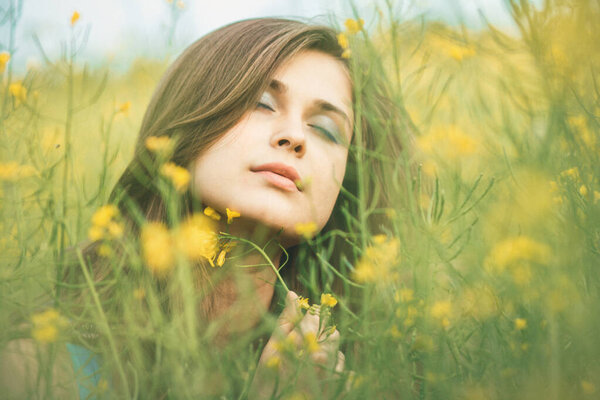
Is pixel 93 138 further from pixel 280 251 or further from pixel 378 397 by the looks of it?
pixel 378 397

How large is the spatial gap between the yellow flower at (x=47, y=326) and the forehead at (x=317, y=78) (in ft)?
2.36

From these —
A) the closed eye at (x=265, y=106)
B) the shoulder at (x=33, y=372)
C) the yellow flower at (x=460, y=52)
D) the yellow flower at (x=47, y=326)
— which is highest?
the yellow flower at (x=460, y=52)

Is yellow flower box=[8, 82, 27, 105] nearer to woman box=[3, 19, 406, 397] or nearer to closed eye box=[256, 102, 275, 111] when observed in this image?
woman box=[3, 19, 406, 397]

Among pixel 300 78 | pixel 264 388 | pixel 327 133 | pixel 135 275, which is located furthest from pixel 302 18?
pixel 264 388

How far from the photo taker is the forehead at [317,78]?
1.20 m

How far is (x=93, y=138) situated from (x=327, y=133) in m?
1.19

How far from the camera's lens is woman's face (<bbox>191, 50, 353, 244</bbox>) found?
3.49 ft

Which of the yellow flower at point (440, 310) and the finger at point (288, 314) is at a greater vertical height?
the yellow flower at point (440, 310)

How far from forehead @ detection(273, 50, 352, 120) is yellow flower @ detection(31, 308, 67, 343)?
2.36ft

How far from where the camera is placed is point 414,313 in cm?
86

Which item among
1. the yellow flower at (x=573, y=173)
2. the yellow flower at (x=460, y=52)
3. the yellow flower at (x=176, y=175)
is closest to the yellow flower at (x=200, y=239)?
the yellow flower at (x=176, y=175)

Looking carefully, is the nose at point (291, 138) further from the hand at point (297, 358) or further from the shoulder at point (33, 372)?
the shoulder at point (33, 372)

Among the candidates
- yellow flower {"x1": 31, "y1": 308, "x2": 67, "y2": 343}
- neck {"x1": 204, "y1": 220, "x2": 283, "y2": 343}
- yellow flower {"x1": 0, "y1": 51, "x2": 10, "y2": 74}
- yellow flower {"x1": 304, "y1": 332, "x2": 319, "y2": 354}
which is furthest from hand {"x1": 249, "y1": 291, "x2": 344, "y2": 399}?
yellow flower {"x1": 0, "y1": 51, "x2": 10, "y2": 74}

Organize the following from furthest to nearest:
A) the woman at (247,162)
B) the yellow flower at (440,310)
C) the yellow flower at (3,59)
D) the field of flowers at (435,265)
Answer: the woman at (247,162) < the yellow flower at (3,59) < the yellow flower at (440,310) < the field of flowers at (435,265)
